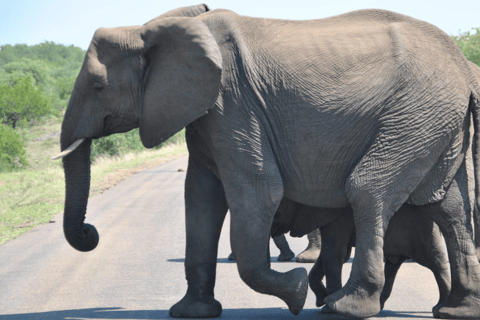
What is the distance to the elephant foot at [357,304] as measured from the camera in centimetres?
577

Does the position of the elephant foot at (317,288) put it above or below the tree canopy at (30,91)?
above

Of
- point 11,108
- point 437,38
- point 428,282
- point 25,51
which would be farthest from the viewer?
point 25,51

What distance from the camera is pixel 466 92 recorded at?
5.95 meters

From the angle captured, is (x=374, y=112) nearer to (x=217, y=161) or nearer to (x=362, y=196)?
(x=362, y=196)

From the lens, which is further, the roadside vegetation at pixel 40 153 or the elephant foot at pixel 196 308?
the roadside vegetation at pixel 40 153

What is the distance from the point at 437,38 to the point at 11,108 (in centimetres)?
6611

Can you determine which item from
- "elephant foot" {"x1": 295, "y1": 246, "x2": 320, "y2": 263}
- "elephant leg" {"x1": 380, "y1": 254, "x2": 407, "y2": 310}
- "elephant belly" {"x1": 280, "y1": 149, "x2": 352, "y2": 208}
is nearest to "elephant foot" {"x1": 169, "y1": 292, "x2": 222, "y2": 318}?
"elephant belly" {"x1": 280, "y1": 149, "x2": 352, "y2": 208}

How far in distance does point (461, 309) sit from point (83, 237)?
3.32 meters

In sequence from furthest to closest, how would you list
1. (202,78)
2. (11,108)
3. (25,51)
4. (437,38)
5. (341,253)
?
(25,51), (11,108), (341,253), (437,38), (202,78)

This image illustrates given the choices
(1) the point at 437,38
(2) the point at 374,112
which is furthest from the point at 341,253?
(1) the point at 437,38

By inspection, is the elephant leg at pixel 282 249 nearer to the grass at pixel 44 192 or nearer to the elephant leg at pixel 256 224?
the elephant leg at pixel 256 224

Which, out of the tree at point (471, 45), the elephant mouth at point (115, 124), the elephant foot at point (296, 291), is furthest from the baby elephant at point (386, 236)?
the tree at point (471, 45)

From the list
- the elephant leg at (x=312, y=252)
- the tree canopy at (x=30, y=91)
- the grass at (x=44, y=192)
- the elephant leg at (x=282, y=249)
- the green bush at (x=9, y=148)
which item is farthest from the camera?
the tree canopy at (x=30, y=91)

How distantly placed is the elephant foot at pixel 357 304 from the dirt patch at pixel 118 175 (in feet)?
48.0
